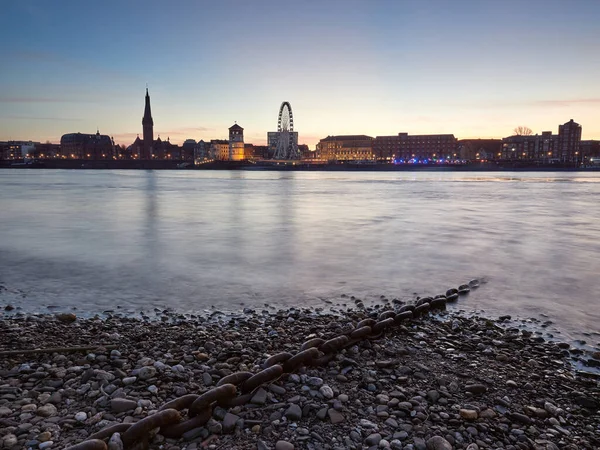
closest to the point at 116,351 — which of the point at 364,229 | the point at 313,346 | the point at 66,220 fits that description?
the point at 313,346

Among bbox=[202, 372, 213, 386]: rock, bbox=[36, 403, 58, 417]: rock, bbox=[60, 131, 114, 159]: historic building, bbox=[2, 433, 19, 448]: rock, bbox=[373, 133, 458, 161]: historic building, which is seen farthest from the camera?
bbox=[373, 133, 458, 161]: historic building

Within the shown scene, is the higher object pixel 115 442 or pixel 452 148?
pixel 452 148

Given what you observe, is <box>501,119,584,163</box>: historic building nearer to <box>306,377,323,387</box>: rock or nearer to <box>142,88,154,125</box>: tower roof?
<box>142,88,154,125</box>: tower roof

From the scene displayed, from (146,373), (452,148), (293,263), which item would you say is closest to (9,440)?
(146,373)

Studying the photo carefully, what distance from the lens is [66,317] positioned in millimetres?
5566

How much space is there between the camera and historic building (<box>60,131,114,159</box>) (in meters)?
191

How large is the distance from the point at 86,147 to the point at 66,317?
8221 inches

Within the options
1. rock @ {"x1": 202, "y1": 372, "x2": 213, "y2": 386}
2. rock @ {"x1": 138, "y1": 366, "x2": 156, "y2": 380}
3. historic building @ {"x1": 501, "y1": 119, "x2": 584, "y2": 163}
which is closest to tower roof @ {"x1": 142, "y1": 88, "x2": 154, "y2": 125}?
historic building @ {"x1": 501, "y1": 119, "x2": 584, "y2": 163}

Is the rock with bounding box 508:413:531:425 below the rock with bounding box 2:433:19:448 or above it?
below

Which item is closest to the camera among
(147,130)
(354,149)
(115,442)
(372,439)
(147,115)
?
(115,442)

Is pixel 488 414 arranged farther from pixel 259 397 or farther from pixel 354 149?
pixel 354 149

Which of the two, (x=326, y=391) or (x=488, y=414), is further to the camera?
(x=326, y=391)

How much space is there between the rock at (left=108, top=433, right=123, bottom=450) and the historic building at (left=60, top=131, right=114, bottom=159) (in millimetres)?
207627

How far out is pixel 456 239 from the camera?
518 inches
